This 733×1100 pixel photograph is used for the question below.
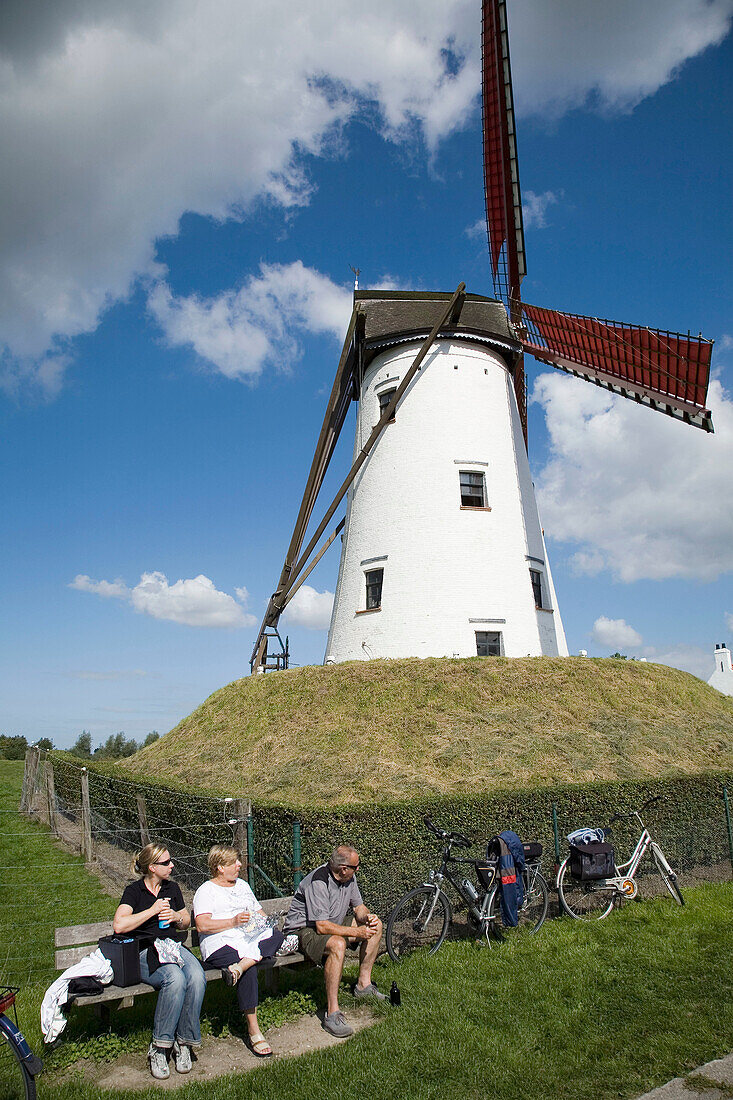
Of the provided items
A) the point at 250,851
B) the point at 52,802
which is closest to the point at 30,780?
the point at 52,802

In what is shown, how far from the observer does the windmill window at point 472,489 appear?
2022cm

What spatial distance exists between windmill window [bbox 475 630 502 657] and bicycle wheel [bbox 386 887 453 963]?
37.4 feet

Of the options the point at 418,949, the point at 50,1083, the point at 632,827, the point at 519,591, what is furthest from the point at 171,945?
the point at 519,591

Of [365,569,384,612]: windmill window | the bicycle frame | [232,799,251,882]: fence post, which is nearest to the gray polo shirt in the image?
[232,799,251,882]: fence post

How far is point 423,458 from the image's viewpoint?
2041 cm

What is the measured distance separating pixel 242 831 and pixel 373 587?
493 inches

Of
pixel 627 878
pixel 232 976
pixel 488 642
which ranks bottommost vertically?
pixel 232 976

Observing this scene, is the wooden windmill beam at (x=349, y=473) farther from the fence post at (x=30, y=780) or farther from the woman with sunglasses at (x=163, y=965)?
the woman with sunglasses at (x=163, y=965)

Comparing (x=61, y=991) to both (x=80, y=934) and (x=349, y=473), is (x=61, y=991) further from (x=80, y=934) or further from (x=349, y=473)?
(x=349, y=473)

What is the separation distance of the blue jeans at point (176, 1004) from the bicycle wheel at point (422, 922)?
8.75 feet

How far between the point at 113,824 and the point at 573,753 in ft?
31.9

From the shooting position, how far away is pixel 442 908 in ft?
24.7

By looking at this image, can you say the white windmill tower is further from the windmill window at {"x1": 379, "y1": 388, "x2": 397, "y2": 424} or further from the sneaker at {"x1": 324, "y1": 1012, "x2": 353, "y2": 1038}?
the sneaker at {"x1": 324, "y1": 1012, "x2": 353, "y2": 1038}

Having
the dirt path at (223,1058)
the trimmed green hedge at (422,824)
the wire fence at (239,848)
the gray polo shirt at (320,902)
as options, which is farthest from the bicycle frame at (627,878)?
the dirt path at (223,1058)
